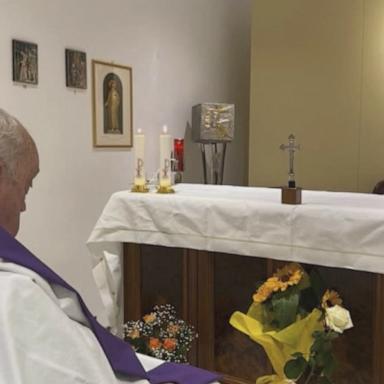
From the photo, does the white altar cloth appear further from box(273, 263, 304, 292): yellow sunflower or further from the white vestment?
the white vestment

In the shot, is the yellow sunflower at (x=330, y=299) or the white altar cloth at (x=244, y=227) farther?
the white altar cloth at (x=244, y=227)

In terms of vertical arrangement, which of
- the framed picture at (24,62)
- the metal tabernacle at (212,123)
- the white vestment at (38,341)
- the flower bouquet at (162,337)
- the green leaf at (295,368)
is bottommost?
the flower bouquet at (162,337)

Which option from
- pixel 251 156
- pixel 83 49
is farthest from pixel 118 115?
pixel 251 156

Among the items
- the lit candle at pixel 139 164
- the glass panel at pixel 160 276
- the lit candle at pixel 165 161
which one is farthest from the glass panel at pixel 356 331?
the lit candle at pixel 139 164

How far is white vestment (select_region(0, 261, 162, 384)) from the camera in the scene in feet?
2.94

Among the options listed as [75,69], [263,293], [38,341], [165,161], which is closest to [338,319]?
[263,293]

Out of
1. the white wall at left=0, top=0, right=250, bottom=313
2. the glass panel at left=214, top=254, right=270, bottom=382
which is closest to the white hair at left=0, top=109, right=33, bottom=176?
the glass panel at left=214, top=254, right=270, bottom=382

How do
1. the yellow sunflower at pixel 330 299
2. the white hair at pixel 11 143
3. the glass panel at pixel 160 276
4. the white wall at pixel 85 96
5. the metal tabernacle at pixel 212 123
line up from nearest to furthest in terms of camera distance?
the white hair at pixel 11 143 → the yellow sunflower at pixel 330 299 → the glass panel at pixel 160 276 → the white wall at pixel 85 96 → the metal tabernacle at pixel 212 123

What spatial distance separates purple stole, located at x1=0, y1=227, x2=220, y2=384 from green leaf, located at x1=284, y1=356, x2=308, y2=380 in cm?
30

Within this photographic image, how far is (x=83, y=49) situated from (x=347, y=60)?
197 centimetres

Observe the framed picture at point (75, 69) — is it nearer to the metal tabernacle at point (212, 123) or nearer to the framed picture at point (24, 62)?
the framed picture at point (24, 62)

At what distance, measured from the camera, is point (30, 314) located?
943 millimetres

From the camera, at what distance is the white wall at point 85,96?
9.71 ft

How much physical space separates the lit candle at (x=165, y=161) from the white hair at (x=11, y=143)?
1321mm
